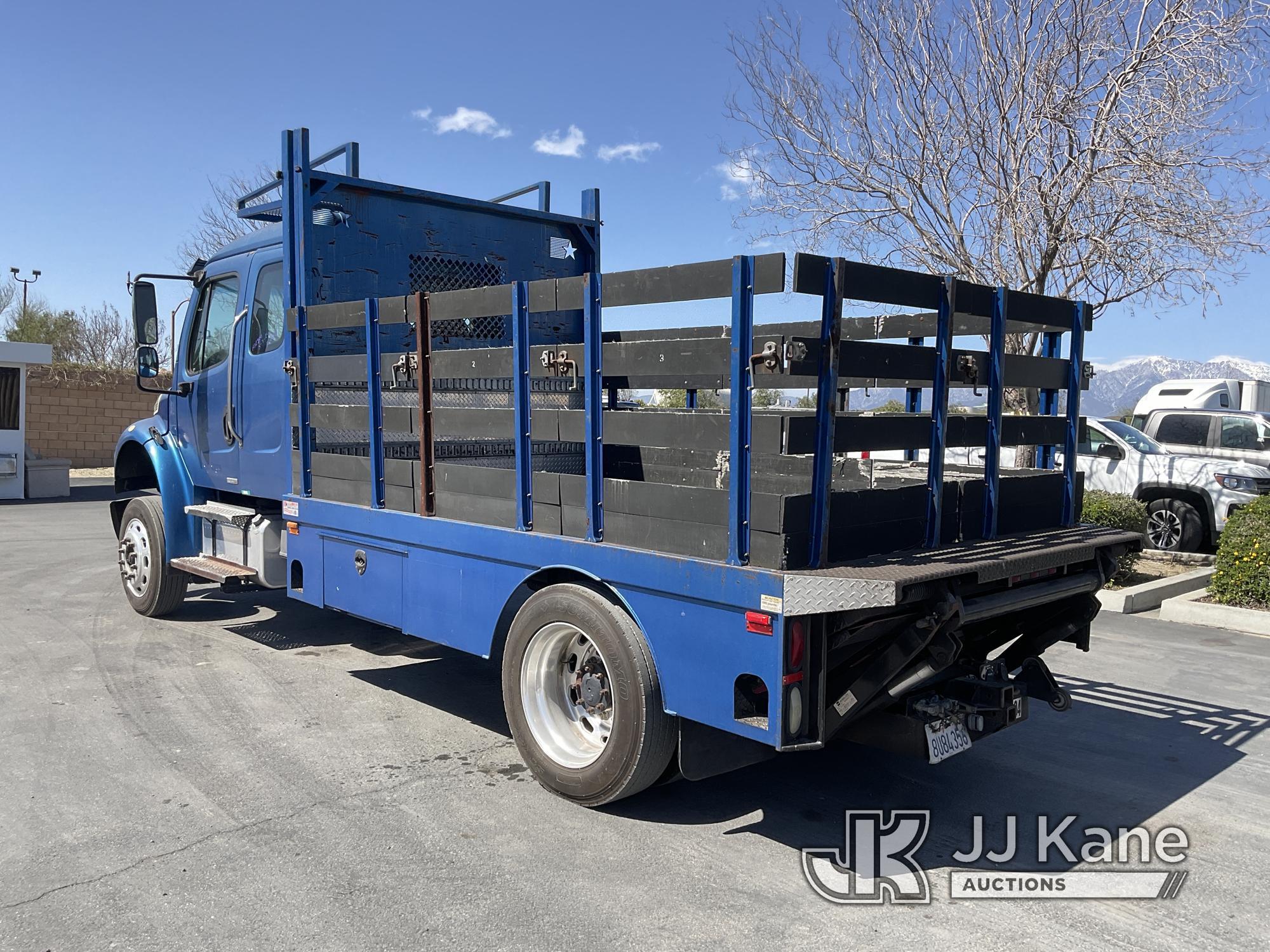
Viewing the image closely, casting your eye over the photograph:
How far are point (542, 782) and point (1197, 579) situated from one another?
835 cm

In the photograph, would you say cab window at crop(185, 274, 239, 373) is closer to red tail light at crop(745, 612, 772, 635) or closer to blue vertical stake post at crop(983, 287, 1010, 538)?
red tail light at crop(745, 612, 772, 635)

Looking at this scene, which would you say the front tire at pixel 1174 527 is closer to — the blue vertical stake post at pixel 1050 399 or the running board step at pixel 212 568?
the blue vertical stake post at pixel 1050 399

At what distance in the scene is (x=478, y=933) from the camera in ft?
10.8

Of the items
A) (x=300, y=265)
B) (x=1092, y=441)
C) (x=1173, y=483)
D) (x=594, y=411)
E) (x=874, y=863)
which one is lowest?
(x=874, y=863)

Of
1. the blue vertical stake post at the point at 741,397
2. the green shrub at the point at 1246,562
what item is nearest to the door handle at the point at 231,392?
the blue vertical stake post at the point at 741,397

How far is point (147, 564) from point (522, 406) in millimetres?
4824

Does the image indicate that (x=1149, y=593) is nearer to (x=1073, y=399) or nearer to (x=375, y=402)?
(x=1073, y=399)

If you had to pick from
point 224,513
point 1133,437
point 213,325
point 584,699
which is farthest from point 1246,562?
point 213,325

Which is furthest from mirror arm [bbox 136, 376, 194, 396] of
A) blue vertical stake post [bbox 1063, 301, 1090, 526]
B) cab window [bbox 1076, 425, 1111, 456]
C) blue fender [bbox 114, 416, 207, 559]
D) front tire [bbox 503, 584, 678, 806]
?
cab window [bbox 1076, 425, 1111, 456]

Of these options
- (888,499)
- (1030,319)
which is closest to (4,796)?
(888,499)

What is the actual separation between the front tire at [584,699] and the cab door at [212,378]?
136 inches

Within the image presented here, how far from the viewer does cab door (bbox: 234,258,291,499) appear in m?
6.39

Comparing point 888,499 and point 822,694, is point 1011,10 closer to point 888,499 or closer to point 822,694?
point 888,499

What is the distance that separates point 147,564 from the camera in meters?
7.95
